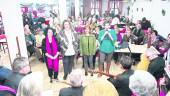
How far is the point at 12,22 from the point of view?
5.03 metres

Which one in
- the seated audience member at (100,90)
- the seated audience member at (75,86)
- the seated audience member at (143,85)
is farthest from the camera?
the seated audience member at (75,86)

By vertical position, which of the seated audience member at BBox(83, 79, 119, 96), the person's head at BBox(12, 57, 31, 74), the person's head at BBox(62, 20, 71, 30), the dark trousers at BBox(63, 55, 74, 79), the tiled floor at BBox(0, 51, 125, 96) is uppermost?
the person's head at BBox(62, 20, 71, 30)

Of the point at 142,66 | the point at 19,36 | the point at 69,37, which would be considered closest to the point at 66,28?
the point at 69,37

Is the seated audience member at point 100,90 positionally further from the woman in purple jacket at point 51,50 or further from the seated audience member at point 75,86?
the woman in purple jacket at point 51,50

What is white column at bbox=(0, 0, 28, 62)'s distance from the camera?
491 centimetres

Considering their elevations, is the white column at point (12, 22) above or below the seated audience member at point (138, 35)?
above

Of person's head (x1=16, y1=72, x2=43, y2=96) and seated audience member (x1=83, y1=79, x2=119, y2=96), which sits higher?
person's head (x1=16, y1=72, x2=43, y2=96)

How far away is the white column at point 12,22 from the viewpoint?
4.91 meters

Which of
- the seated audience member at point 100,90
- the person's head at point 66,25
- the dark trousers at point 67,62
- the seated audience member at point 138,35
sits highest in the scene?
the person's head at point 66,25

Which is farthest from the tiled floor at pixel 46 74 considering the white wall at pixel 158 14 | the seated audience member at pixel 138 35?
the white wall at pixel 158 14

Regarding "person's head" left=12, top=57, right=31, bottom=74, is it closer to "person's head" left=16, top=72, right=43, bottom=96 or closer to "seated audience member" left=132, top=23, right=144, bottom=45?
"person's head" left=16, top=72, right=43, bottom=96

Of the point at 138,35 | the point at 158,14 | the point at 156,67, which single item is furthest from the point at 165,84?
the point at 158,14

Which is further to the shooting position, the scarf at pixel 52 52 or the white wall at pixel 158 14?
the white wall at pixel 158 14

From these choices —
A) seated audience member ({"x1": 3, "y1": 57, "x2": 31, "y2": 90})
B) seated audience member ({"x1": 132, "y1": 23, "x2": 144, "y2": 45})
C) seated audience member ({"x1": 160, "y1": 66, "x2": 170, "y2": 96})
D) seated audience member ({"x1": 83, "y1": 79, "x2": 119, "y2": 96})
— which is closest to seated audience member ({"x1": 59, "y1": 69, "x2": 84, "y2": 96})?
seated audience member ({"x1": 83, "y1": 79, "x2": 119, "y2": 96})
